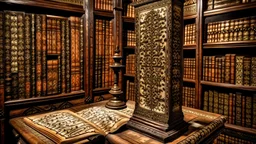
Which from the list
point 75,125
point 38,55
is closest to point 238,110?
point 75,125

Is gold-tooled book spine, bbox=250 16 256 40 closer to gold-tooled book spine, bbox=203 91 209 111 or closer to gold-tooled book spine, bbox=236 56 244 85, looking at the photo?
gold-tooled book spine, bbox=236 56 244 85

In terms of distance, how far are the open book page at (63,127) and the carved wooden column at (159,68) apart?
11.9 inches

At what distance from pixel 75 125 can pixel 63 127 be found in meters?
0.08

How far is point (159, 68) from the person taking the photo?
116 centimetres

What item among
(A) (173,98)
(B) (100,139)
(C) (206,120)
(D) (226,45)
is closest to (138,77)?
(A) (173,98)

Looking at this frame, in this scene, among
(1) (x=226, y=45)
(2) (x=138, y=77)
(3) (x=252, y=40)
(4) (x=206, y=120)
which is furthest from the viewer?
(1) (x=226, y=45)

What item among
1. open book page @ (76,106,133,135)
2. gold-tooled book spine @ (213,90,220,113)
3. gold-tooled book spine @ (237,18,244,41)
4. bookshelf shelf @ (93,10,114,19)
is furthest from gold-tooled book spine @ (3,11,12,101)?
gold-tooled book spine @ (237,18,244,41)

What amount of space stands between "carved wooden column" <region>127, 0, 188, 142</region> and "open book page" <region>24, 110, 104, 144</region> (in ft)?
0.99

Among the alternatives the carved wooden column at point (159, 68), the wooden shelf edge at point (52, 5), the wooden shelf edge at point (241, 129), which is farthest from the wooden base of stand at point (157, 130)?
the wooden shelf edge at point (52, 5)

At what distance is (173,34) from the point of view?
1116 mm

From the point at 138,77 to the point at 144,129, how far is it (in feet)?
1.16

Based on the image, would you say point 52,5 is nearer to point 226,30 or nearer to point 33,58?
point 33,58

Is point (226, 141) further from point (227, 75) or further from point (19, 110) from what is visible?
point (19, 110)

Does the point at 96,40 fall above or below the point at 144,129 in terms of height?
above
